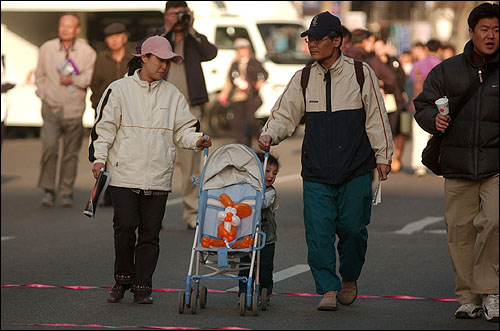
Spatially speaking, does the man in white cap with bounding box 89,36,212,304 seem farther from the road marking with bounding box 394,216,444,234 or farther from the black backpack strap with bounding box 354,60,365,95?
the road marking with bounding box 394,216,444,234

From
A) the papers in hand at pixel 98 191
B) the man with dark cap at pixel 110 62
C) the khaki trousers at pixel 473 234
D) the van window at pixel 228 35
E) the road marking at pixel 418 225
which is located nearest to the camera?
the khaki trousers at pixel 473 234

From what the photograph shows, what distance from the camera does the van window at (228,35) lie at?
89.6 ft

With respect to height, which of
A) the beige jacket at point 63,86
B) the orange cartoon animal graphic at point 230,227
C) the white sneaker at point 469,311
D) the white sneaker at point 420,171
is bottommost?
the white sneaker at point 420,171

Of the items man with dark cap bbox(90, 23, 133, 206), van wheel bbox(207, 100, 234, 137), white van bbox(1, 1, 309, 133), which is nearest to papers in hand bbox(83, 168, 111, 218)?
man with dark cap bbox(90, 23, 133, 206)

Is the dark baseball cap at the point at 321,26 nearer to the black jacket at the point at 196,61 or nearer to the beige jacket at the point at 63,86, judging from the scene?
the black jacket at the point at 196,61

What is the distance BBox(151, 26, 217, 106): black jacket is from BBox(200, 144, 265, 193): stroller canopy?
3798 millimetres

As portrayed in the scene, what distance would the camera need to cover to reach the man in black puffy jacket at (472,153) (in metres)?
7.38

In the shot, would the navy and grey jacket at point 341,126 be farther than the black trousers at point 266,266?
No

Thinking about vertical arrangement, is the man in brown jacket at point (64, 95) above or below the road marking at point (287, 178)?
above

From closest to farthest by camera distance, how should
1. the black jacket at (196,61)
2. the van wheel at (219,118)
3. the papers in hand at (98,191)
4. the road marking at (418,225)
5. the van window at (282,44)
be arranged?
the papers in hand at (98,191) < the black jacket at (196,61) < the road marking at (418,225) < the van wheel at (219,118) < the van window at (282,44)

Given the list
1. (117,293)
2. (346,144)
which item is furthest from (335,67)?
(117,293)

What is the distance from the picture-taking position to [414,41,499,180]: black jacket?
743 cm

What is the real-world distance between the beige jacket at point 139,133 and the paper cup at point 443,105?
1687 mm

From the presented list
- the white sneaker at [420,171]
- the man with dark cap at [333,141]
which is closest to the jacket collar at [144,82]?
the man with dark cap at [333,141]
